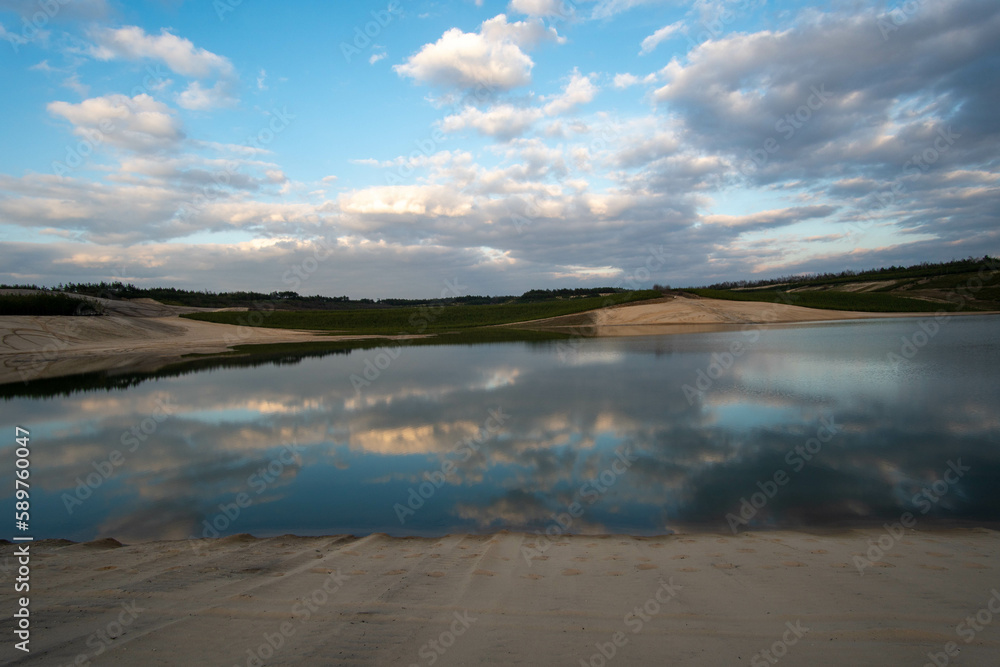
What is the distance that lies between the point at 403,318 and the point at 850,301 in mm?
59598

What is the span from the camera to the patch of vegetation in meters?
41.3

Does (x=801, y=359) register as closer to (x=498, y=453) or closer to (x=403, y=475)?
(x=498, y=453)

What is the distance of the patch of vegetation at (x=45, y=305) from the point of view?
136 ft

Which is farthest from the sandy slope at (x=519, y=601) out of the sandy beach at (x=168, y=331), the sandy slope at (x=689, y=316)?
the sandy slope at (x=689, y=316)

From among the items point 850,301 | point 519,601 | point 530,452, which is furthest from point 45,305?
point 850,301

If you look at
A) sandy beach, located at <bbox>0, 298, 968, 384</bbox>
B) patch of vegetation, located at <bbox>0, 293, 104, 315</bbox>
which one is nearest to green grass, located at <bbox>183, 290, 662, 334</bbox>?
sandy beach, located at <bbox>0, 298, 968, 384</bbox>

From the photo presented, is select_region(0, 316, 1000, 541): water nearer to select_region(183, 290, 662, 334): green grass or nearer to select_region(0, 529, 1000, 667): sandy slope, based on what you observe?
select_region(0, 529, 1000, 667): sandy slope

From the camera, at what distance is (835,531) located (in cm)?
605

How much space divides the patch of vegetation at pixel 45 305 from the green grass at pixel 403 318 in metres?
14.9

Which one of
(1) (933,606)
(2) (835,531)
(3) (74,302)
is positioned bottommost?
(2) (835,531)

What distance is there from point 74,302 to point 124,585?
5646 cm

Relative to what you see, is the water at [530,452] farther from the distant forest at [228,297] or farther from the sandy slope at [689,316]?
the distant forest at [228,297]

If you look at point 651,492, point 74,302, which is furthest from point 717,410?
point 74,302

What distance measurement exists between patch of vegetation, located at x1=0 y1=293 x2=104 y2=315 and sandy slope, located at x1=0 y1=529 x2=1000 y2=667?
169ft
